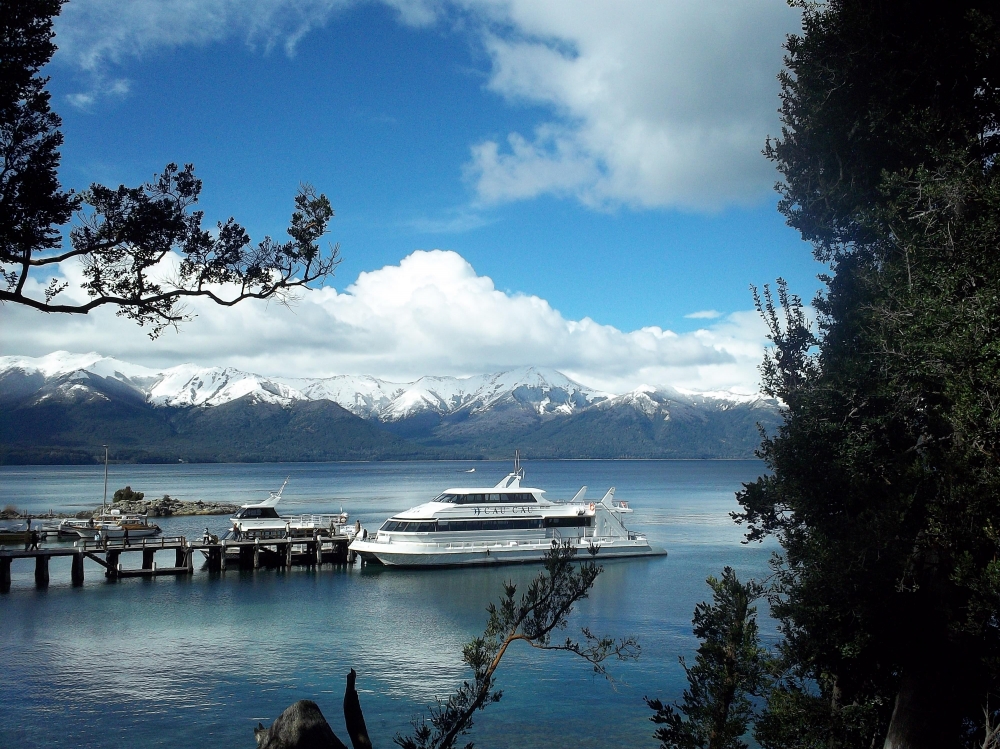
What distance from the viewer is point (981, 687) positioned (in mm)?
10414

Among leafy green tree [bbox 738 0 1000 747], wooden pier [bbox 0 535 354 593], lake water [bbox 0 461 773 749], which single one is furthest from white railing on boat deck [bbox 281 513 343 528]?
leafy green tree [bbox 738 0 1000 747]

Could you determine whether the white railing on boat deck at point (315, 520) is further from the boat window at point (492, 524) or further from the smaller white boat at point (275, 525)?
the boat window at point (492, 524)

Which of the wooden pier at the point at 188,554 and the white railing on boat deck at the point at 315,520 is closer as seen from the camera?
the wooden pier at the point at 188,554

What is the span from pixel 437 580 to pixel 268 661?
16067mm

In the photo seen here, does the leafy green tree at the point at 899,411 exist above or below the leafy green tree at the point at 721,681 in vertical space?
above

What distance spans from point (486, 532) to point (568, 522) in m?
5.55

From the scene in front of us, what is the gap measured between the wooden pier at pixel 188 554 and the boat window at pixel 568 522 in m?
12.3

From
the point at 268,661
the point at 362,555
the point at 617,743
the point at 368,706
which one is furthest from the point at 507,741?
the point at 362,555

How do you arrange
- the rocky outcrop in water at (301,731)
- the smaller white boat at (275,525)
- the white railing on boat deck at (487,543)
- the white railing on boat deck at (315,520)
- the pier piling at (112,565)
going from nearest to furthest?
the rocky outcrop in water at (301,731) → the pier piling at (112,565) → the white railing on boat deck at (487,543) → the smaller white boat at (275,525) → the white railing on boat deck at (315,520)

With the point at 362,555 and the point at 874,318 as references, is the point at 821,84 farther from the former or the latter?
the point at 362,555

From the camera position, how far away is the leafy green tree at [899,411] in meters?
9.41

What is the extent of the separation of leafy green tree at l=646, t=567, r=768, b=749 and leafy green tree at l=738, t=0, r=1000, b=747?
606 mm

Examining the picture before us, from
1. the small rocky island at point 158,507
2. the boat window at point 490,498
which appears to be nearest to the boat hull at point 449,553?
the boat window at point 490,498

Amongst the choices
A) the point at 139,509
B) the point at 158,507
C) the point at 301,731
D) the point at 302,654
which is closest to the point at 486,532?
the point at 302,654
